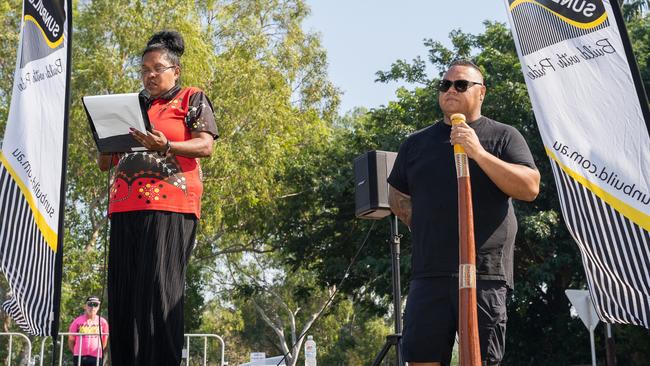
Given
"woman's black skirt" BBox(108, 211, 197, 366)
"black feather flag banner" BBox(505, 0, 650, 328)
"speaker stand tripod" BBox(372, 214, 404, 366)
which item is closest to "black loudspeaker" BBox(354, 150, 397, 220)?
"speaker stand tripod" BBox(372, 214, 404, 366)

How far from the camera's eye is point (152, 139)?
3.20 metres

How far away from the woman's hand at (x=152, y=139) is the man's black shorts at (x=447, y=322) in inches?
46.3

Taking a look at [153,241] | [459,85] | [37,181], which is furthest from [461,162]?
[37,181]

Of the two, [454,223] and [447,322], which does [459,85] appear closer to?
[454,223]

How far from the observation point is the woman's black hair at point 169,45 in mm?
3594

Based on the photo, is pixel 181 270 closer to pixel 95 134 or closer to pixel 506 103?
pixel 95 134

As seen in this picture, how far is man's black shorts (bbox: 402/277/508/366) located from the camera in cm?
291

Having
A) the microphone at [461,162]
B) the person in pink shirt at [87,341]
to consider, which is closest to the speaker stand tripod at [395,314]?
the microphone at [461,162]

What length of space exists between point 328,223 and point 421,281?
19.3 metres

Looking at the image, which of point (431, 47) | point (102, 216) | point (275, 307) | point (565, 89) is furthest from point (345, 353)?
point (565, 89)

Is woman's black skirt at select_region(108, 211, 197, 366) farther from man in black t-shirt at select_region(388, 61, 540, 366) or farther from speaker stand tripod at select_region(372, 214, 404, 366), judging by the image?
speaker stand tripod at select_region(372, 214, 404, 366)

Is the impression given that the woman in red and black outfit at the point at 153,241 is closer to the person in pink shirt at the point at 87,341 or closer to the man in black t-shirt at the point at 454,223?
the man in black t-shirt at the point at 454,223

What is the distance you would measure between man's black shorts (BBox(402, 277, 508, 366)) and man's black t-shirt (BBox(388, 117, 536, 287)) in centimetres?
5

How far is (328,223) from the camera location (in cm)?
2236
